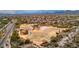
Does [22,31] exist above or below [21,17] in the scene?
below

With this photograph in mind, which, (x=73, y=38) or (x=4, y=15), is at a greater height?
(x=4, y=15)

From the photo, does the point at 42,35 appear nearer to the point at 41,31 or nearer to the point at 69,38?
the point at 41,31

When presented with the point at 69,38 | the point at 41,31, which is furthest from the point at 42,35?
the point at 69,38

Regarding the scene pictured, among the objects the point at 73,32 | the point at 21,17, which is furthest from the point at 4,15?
the point at 73,32

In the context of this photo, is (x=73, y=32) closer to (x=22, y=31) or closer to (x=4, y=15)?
(x=22, y=31)
